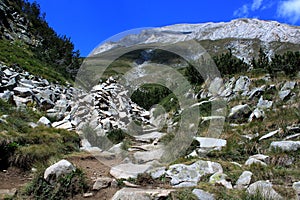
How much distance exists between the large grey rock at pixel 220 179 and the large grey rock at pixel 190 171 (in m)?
0.34

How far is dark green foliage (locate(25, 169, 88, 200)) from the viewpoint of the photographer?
5264 mm

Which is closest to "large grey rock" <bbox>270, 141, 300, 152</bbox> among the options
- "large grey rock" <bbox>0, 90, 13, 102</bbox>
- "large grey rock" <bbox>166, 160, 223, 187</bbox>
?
"large grey rock" <bbox>166, 160, 223, 187</bbox>

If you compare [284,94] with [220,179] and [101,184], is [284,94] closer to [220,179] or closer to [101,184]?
[220,179]

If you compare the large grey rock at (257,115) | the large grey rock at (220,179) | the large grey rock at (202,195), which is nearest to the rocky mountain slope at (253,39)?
the large grey rock at (257,115)

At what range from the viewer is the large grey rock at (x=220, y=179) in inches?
228

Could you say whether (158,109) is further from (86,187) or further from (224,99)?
(86,187)

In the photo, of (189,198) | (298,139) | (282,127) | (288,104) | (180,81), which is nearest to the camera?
(189,198)

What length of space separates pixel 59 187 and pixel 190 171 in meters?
3.28

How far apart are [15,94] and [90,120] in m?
3.76

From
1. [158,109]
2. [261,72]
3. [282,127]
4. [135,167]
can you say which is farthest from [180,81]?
[135,167]

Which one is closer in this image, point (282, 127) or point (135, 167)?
point (135, 167)

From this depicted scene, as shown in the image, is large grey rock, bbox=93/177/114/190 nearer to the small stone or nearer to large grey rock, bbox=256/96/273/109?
the small stone

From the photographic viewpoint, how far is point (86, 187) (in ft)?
19.1

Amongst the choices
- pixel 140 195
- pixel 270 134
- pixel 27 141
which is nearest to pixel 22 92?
pixel 27 141
